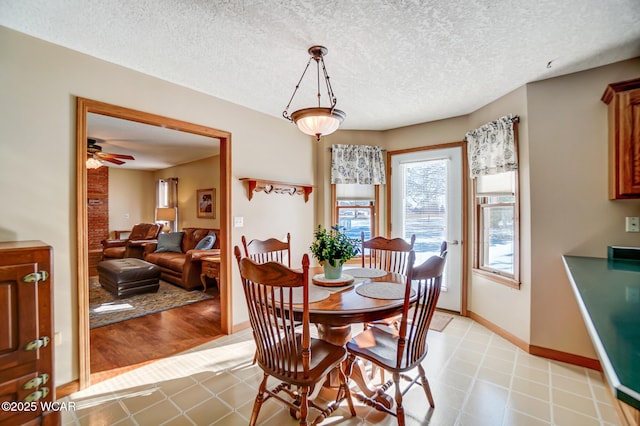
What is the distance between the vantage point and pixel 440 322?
10.9 feet

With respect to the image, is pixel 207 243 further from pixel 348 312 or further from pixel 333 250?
pixel 348 312

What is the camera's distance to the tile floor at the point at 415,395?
180 centimetres

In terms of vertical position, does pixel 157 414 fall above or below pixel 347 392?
below

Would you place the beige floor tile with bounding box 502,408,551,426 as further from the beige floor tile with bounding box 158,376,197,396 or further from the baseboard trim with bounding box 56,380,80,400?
the baseboard trim with bounding box 56,380,80,400

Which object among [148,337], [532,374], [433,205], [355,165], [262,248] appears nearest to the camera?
[532,374]

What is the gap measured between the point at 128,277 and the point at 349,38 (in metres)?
4.34

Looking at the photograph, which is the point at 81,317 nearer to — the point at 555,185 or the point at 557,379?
the point at 557,379

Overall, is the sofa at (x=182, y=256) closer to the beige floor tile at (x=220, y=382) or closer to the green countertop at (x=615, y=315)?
the beige floor tile at (x=220, y=382)

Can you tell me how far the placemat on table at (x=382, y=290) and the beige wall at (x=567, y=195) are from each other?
154 centimetres

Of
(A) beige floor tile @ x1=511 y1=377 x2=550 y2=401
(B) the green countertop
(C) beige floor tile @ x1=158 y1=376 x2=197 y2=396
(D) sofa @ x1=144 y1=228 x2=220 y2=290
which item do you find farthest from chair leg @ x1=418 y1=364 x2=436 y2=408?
(D) sofa @ x1=144 y1=228 x2=220 y2=290

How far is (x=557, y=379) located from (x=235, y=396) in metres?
2.45

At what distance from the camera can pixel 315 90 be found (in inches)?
111

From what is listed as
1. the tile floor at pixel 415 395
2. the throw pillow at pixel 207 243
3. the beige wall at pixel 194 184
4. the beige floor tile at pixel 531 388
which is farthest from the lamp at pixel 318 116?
the beige wall at pixel 194 184

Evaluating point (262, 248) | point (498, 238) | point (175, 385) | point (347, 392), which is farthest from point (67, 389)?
point (498, 238)
